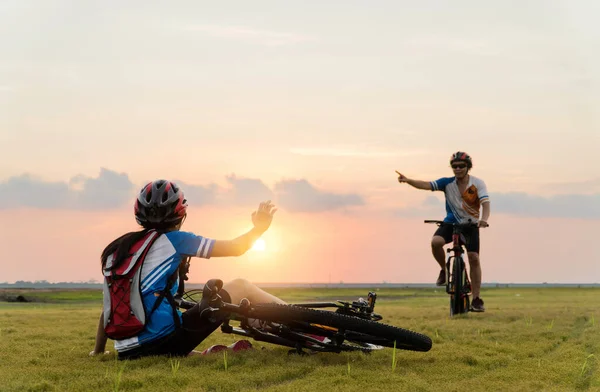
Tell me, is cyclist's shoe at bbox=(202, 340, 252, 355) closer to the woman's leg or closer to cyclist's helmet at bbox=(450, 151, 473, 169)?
the woman's leg

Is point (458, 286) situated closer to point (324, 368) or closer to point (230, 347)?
point (230, 347)

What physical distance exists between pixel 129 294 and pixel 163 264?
45cm

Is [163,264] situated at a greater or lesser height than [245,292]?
greater

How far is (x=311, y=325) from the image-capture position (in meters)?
6.67

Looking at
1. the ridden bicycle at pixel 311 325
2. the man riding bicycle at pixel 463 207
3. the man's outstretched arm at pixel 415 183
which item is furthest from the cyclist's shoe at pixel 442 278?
the ridden bicycle at pixel 311 325

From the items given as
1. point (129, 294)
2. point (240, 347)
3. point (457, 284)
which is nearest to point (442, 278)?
point (457, 284)

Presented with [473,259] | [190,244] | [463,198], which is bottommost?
[190,244]

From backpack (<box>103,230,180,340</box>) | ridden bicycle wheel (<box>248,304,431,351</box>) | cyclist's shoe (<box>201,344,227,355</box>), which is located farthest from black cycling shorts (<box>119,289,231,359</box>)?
cyclist's shoe (<box>201,344,227,355</box>)

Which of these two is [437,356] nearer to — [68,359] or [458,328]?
[458,328]

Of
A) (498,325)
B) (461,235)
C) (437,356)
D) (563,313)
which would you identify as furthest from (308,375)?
(563,313)

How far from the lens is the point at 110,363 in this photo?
6699 millimetres

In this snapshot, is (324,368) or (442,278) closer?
(324,368)

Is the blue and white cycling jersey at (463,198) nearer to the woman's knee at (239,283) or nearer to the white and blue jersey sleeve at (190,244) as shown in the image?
the woman's knee at (239,283)

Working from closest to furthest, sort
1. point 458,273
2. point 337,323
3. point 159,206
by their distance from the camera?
point 159,206
point 337,323
point 458,273
